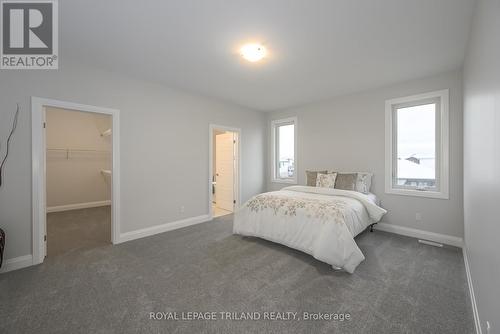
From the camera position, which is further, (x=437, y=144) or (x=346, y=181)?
(x=346, y=181)

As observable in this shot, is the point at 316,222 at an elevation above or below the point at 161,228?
above

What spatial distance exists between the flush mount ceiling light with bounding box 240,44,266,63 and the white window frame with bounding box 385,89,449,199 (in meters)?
2.50

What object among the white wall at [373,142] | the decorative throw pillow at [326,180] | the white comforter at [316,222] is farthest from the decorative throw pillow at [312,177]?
the white comforter at [316,222]

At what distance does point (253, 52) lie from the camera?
2.45 meters

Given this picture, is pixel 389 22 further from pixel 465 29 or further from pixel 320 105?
pixel 320 105

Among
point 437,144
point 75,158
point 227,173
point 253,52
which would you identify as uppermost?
point 253,52

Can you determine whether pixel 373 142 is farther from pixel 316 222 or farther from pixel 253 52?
pixel 253 52

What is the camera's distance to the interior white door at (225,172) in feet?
16.4

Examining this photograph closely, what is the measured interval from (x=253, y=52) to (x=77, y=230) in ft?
13.7

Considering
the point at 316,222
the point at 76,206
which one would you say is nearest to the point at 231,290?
the point at 316,222

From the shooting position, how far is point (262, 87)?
12.1 ft

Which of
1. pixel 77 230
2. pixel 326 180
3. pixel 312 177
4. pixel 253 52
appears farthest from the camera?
pixel 312 177

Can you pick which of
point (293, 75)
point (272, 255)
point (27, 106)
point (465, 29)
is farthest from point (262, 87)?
point (27, 106)

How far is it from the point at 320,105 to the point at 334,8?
2.78m
